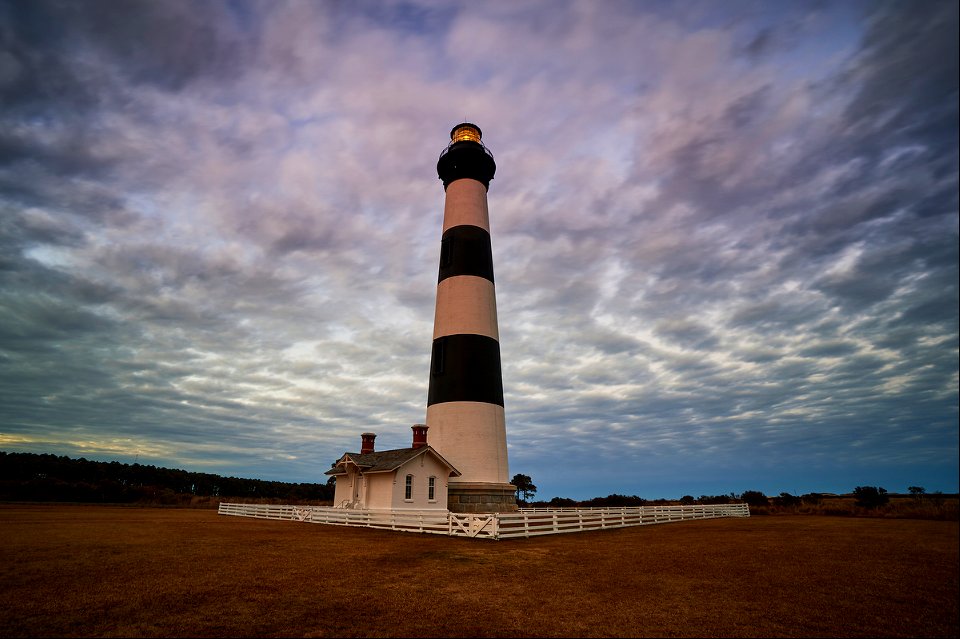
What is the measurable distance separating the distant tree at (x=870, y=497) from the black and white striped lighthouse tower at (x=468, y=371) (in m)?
26.3

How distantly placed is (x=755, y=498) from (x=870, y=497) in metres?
9.00

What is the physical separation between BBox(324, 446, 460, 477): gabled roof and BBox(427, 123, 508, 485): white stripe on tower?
0.59 meters

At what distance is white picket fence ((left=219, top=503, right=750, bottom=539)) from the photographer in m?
18.0

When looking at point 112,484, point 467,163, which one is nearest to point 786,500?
point 467,163

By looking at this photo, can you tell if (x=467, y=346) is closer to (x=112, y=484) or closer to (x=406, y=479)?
(x=406, y=479)

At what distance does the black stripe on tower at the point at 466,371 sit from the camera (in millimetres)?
23156

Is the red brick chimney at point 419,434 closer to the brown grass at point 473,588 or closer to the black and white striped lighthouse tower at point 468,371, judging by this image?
the black and white striped lighthouse tower at point 468,371

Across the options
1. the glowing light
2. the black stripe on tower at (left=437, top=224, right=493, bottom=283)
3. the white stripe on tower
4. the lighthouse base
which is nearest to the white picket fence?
the lighthouse base

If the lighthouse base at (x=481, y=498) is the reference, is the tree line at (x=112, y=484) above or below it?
below

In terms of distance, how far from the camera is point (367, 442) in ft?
95.2

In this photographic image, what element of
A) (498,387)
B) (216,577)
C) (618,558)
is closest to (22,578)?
(216,577)

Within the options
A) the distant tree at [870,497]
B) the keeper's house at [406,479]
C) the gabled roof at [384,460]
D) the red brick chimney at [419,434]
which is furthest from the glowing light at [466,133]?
the distant tree at [870,497]

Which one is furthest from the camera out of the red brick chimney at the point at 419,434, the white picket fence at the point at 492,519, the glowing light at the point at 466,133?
the glowing light at the point at 466,133

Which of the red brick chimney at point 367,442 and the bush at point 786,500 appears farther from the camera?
the bush at point 786,500
